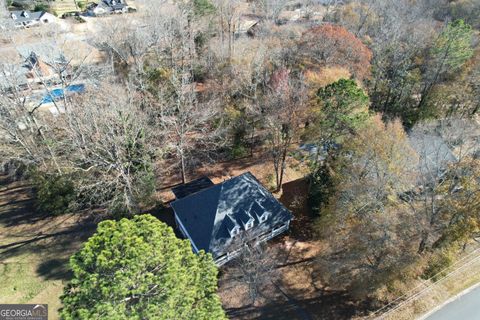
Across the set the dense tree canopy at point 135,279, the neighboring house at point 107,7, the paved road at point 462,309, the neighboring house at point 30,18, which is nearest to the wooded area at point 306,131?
the dense tree canopy at point 135,279

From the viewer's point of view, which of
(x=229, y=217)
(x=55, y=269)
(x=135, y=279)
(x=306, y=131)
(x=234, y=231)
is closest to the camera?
(x=135, y=279)

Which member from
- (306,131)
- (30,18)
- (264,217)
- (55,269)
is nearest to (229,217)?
(264,217)

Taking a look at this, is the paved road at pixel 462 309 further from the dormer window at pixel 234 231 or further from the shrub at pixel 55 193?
the shrub at pixel 55 193

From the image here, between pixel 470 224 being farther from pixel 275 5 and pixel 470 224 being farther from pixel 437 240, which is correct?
pixel 275 5

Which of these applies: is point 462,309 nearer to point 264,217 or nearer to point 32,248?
point 264,217

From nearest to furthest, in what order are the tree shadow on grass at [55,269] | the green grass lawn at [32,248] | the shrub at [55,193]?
the green grass lawn at [32,248], the tree shadow on grass at [55,269], the shrub at [55,193]

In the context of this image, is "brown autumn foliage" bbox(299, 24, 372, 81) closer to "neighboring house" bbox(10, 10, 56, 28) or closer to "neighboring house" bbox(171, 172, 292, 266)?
"neighboring house" bbox(171, 172, 292, 266)

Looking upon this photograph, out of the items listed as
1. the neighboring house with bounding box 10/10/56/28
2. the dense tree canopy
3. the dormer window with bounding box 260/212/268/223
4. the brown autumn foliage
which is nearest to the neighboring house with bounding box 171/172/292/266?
the dormer window with bounding box 260/212/268/223
